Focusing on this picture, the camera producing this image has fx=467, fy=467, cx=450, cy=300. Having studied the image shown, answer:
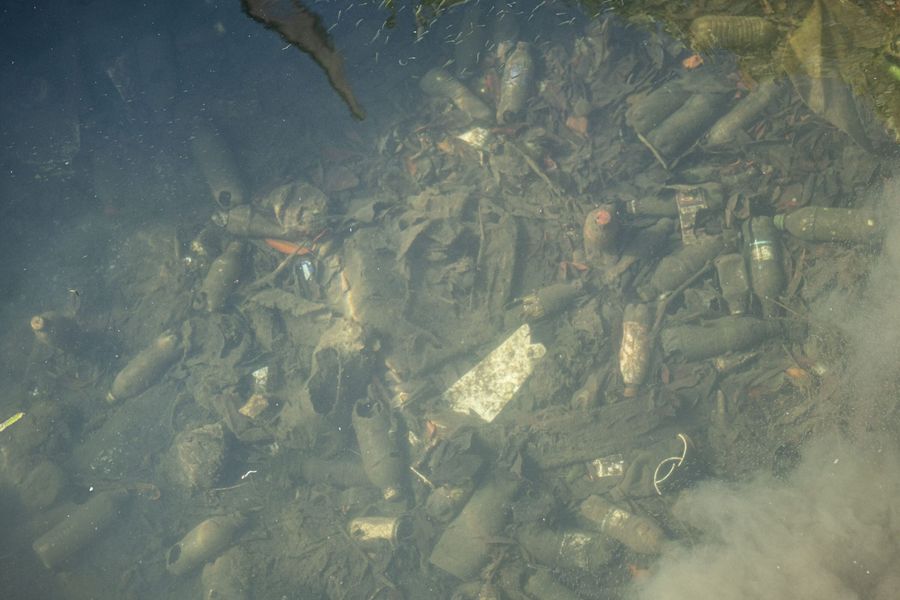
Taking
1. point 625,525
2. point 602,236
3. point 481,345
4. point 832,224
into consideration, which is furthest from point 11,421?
point 832,224

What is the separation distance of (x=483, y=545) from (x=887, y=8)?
7725mm

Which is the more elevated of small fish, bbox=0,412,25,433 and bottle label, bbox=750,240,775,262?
bottle label, bbox=750,240,775,262

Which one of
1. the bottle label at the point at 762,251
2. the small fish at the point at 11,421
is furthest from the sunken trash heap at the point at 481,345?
the small fish at the point at 11,421

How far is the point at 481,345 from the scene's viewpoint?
7965 millimetres

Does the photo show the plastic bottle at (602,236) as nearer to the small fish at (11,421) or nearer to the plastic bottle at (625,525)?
the plastic bottle at (625,525)

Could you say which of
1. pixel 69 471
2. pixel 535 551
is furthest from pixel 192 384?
pixel 535 551

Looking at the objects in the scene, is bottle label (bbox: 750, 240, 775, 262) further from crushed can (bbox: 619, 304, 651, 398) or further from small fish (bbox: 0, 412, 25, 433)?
small fish (bbox: 0, 412, 25, 433)

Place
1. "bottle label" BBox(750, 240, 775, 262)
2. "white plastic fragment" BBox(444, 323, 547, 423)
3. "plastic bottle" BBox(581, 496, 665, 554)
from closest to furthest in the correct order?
"plastic bottle" BBox(581, 496, 665, 554) → "bottle label" BBox(750, 240, 775, 262) → "white plastic fragment" BBox(444, 323, 547, 423)

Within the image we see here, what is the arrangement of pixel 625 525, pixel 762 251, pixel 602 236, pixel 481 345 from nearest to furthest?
pixel 625 525 < pixel 762 251 < pixel 602 236 < pixel 481 345

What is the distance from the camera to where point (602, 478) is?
6914mm

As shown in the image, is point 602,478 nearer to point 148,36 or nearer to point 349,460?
point 349,460

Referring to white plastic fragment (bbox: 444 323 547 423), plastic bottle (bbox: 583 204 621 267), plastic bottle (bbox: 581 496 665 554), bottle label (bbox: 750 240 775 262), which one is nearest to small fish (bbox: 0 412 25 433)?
white plastic fragment (bbox: 444 323 547 423)

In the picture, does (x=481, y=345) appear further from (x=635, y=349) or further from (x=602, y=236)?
(x=602, y=236)

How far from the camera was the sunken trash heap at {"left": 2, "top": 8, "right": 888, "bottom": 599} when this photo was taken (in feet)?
21.5
